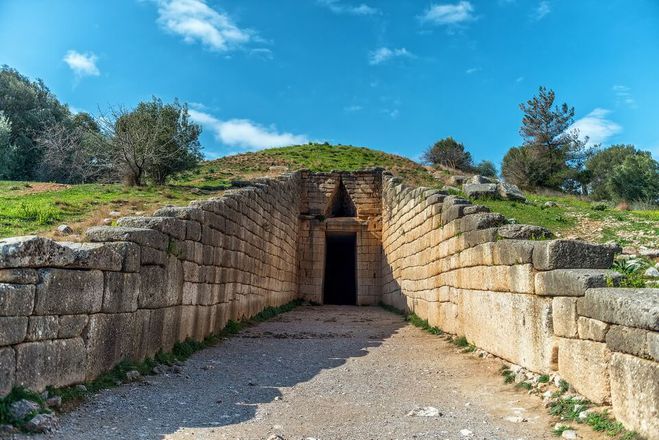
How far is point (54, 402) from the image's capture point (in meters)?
4.51

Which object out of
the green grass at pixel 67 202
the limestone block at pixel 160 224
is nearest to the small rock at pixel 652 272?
the limestone block at pixel 160 224

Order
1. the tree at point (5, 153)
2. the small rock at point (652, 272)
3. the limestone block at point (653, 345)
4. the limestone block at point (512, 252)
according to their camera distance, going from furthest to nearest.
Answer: the tree at point (5, 153) → the limestone block at point (512, 252) → the small rock at point (652, 272) → the limestone block at point (653, 345)

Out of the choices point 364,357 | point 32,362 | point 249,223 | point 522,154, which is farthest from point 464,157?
point 32,362

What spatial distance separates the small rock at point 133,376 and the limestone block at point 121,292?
27.4 inches

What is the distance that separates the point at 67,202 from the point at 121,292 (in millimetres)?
7855

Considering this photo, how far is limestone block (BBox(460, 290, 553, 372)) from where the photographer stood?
18.8ft

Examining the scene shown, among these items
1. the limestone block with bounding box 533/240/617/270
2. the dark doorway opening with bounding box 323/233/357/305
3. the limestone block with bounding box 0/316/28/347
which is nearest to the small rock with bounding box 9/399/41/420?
the limestone block with bounding box 0/316/28/347

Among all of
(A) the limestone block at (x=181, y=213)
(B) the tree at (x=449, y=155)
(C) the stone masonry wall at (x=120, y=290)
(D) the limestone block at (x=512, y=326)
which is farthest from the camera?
(B) the tree at (x=449, y=155)

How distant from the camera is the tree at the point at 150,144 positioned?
57.3 feet

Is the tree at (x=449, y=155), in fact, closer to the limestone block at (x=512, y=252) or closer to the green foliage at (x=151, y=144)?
the green foliage at (x=151, y=144)

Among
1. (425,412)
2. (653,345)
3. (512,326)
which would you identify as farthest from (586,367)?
(512,326)

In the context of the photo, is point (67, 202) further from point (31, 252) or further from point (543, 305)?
point (543, 305)

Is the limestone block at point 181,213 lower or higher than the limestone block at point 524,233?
higher

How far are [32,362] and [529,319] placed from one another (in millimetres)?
5107
